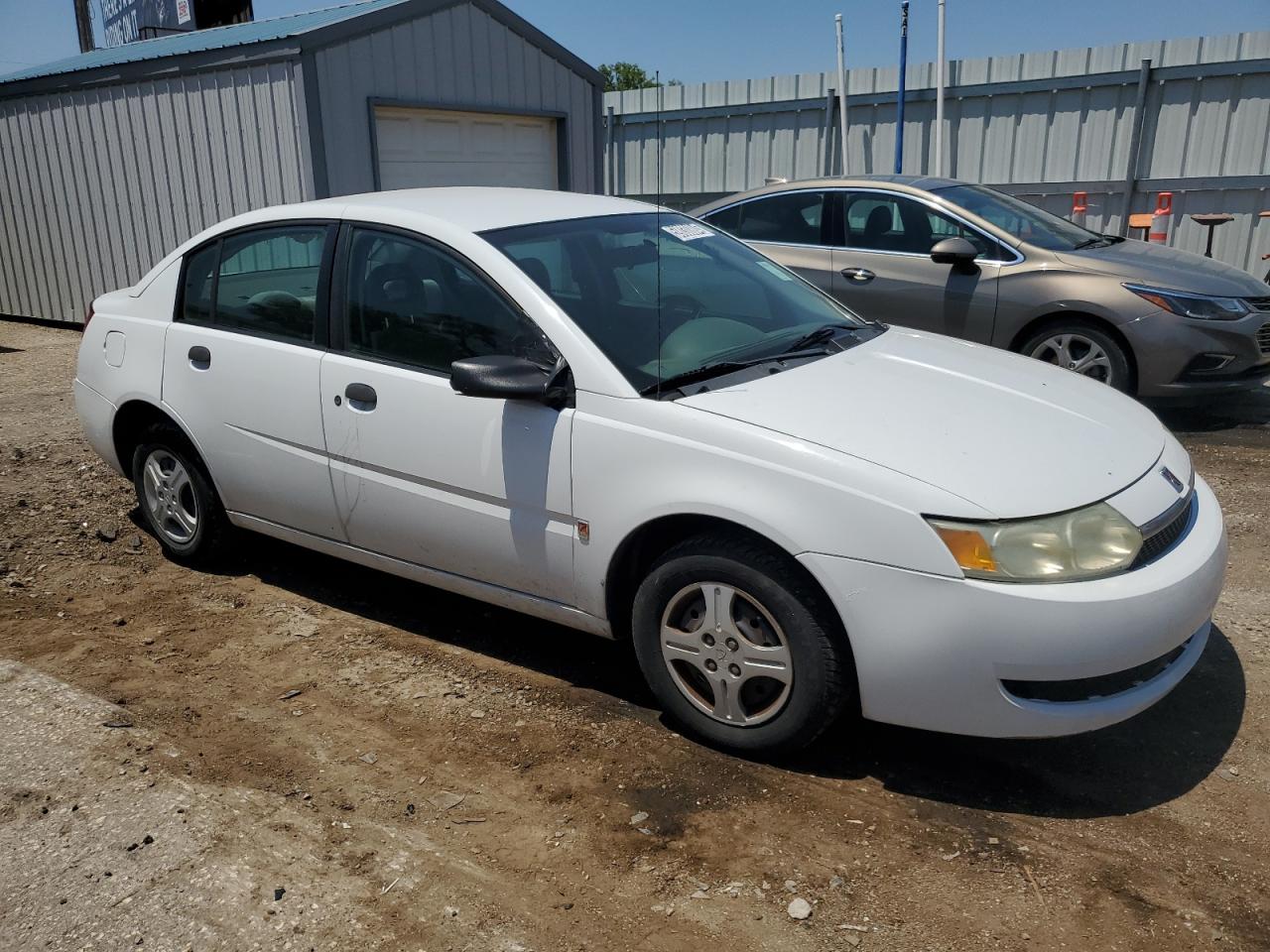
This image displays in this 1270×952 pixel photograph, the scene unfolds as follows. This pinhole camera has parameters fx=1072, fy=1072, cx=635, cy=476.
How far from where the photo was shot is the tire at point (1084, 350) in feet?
22.9

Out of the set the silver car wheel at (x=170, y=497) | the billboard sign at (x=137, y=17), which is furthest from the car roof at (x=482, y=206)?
the billboard sign at (x=137, y=17)

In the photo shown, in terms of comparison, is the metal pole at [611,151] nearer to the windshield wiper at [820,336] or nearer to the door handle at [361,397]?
the windshield wiper at [820,336]

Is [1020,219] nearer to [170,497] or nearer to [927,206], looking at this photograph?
[927,206]

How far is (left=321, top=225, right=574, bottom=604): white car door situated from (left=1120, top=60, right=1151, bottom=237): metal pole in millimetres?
10816

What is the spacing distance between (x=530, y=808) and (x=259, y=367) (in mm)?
2185

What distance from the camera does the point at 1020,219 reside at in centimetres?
759

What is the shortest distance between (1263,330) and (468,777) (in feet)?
20.2

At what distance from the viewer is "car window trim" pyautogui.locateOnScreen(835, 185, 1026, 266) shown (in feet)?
24.0

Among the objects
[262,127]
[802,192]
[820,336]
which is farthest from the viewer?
[262,127]

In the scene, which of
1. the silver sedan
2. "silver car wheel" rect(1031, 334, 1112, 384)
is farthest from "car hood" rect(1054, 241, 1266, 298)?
"silver car wheel" rect(1031, 334, 1112, 384)

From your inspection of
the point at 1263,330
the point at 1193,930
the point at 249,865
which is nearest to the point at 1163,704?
the point at 1193,930

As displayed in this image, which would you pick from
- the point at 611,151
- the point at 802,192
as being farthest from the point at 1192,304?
the point at 611,151

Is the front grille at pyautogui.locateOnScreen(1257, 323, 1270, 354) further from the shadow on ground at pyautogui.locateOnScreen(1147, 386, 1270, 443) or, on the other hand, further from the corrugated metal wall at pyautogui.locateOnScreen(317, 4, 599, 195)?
the corrugated metal wall at pyautogui.locateOnScreen(317, 4, 599, 195)

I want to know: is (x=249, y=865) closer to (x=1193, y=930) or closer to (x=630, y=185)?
(x=1193, y=930)
